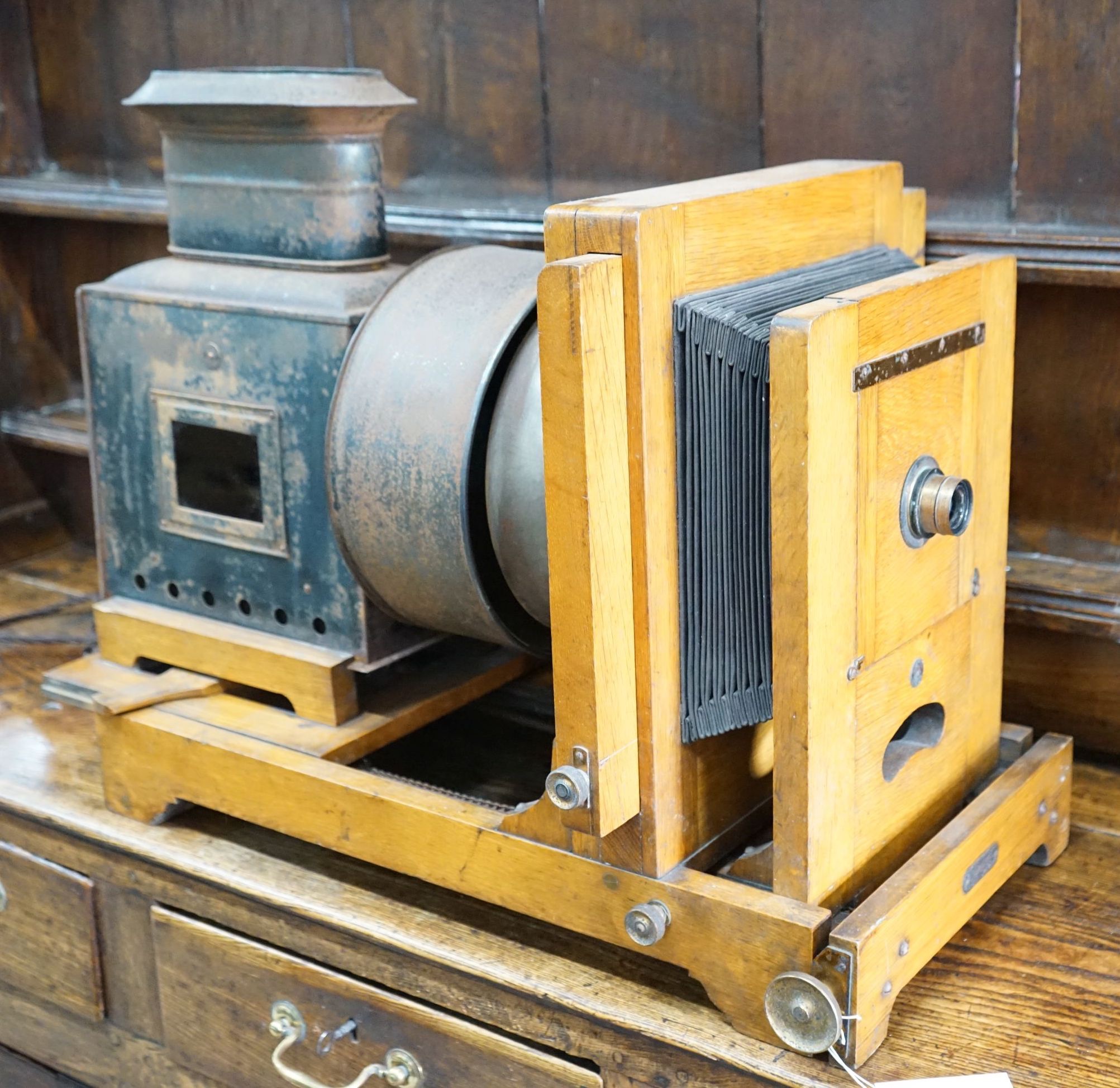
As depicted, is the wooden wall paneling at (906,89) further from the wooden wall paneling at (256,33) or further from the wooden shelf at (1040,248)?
the wooden wall paneling at (256,33)

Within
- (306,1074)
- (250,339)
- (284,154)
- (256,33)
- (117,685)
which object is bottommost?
(306,1074)

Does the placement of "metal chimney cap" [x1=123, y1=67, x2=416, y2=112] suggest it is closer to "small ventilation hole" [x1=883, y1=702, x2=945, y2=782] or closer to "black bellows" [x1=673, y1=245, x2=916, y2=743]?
"black bellows" [x1=673, y1=245, x2=916, y2=743]

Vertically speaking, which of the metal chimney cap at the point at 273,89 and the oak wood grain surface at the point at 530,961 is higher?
the metal chimney cap at the point at 273,89

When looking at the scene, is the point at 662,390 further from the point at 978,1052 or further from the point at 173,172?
the point at 173,172

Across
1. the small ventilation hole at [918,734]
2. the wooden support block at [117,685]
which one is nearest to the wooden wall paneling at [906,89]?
the small ventilation hole at [918,734]

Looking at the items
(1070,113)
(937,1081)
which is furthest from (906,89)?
(937,1081)

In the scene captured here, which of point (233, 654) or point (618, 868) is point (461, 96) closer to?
point (233, 654)

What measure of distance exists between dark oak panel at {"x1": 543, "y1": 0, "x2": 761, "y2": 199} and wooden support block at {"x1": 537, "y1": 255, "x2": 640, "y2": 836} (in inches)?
26.7

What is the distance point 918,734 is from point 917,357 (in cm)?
33

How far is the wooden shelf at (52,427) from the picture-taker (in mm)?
2131

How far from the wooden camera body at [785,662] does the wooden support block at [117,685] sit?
13cm

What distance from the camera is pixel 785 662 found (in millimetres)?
1048

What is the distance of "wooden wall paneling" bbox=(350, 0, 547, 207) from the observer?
5.70ft

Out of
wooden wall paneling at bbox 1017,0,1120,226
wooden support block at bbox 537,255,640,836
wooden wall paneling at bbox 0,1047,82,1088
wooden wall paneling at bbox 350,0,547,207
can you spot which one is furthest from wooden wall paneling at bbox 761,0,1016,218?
wooden wall paneling at bbox 0,1047,82,1088
